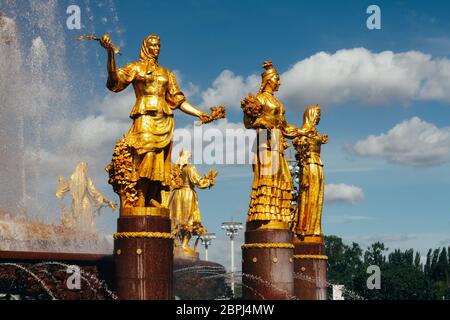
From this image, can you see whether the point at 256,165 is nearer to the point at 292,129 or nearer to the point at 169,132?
the point at 292,129

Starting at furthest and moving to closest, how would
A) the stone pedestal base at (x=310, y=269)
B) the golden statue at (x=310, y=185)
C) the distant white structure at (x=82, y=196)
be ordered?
the distant white structure at (x=82, y=196) → the golden statue at (x=310, y=185) → the stone pedestal base at (x=310, y=269)

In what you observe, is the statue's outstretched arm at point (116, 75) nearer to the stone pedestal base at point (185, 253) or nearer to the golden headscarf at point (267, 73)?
the golden headscarf at point (267, 73)

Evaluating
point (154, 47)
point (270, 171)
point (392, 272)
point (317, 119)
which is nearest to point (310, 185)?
point (317, 119)

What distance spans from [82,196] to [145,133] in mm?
11887

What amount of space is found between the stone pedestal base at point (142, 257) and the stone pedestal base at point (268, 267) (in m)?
2.95

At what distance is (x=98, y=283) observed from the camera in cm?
1455

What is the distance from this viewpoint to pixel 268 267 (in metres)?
16.6

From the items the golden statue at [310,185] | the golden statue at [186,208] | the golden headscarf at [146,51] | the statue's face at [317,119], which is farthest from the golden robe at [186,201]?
the golden headscarf at [146,51]

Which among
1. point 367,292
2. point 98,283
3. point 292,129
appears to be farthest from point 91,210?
point 367,292

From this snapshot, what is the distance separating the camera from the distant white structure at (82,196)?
25266 mm

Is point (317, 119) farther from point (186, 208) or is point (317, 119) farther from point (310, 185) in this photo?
point (186, 208)

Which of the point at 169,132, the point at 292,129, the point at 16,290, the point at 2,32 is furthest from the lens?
the point at 2,32

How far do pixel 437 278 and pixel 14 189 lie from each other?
50.8 metres

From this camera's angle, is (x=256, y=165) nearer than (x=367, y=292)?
Yes
